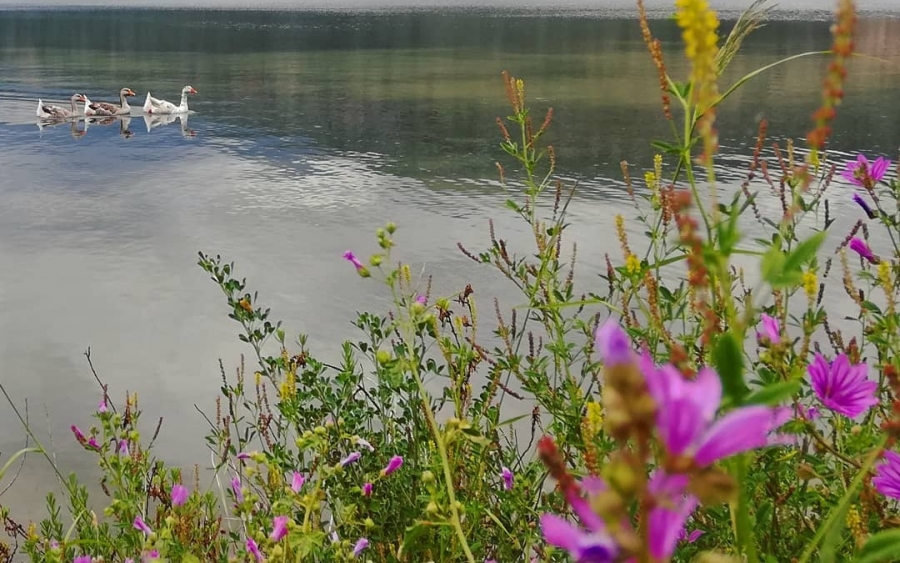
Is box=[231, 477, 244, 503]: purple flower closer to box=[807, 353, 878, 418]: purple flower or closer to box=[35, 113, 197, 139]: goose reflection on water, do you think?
box=[807, 353, 878, 418]: purple flower

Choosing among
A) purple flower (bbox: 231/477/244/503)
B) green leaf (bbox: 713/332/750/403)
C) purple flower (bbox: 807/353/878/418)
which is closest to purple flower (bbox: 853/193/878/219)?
purple flower (bbox: 807/353/878/418)

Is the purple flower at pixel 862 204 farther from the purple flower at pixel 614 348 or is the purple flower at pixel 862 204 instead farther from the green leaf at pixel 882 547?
the purple flower at pixel 614 348

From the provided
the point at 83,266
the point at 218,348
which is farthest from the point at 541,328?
the point at 83,266

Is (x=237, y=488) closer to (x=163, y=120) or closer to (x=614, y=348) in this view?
(x=614, y=348)

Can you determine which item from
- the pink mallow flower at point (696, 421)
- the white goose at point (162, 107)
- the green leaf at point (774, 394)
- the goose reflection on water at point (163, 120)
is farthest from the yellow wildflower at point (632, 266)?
the white goose at point (162, 107)

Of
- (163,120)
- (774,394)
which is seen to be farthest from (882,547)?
(163,120)

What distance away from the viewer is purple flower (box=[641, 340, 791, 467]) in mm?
314

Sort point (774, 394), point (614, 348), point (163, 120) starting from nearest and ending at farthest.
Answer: point (614, 348)
point (774, 394)
point (163, 120)

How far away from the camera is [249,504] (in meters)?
1.25

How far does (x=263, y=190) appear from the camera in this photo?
7.57 m

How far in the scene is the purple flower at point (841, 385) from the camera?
883mm

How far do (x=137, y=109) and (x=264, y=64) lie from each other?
18.7 ft

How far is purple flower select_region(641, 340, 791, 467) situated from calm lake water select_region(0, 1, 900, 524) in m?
0.58

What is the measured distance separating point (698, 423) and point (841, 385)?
2.16ft
